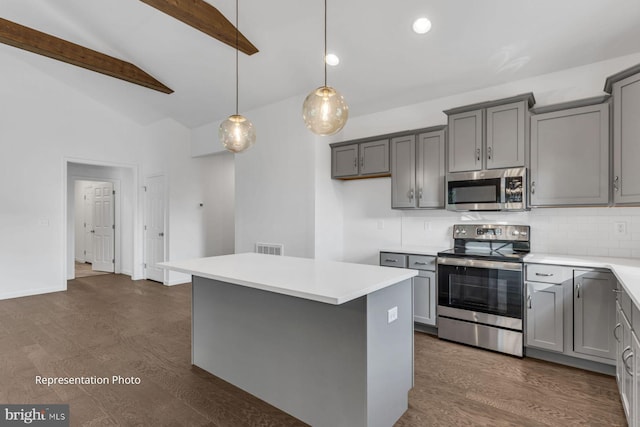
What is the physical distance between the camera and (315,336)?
207 centimetres

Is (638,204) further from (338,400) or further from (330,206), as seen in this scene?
(330,206)

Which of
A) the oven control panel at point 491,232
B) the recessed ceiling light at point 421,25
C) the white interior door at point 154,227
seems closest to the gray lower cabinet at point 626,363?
the oven control panel at point 491,232

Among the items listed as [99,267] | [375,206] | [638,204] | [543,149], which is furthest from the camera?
[99,267]

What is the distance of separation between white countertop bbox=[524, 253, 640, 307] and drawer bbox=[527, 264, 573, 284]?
0.04m

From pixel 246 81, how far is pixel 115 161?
3336 mm

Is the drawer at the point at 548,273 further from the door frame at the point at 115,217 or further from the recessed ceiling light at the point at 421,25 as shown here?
the door frame at the point at 115,217

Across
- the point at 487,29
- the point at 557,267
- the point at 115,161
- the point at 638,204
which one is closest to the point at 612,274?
the point at 557,267

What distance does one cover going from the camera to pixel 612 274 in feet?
8.45

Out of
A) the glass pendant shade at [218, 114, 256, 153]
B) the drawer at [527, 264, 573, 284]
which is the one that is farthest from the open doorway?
the drawer at [527, 264, 573, 284]

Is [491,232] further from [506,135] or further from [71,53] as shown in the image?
[71,53]

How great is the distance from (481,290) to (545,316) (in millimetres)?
531

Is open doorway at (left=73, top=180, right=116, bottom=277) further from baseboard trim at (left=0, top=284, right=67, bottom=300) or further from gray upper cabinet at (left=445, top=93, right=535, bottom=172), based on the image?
gray upper cabinet at (left=445, top=93, right=535, bottom=172)

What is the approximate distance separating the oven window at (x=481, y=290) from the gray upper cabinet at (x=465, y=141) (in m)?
1.06

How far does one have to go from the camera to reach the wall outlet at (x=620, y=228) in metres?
2.95
